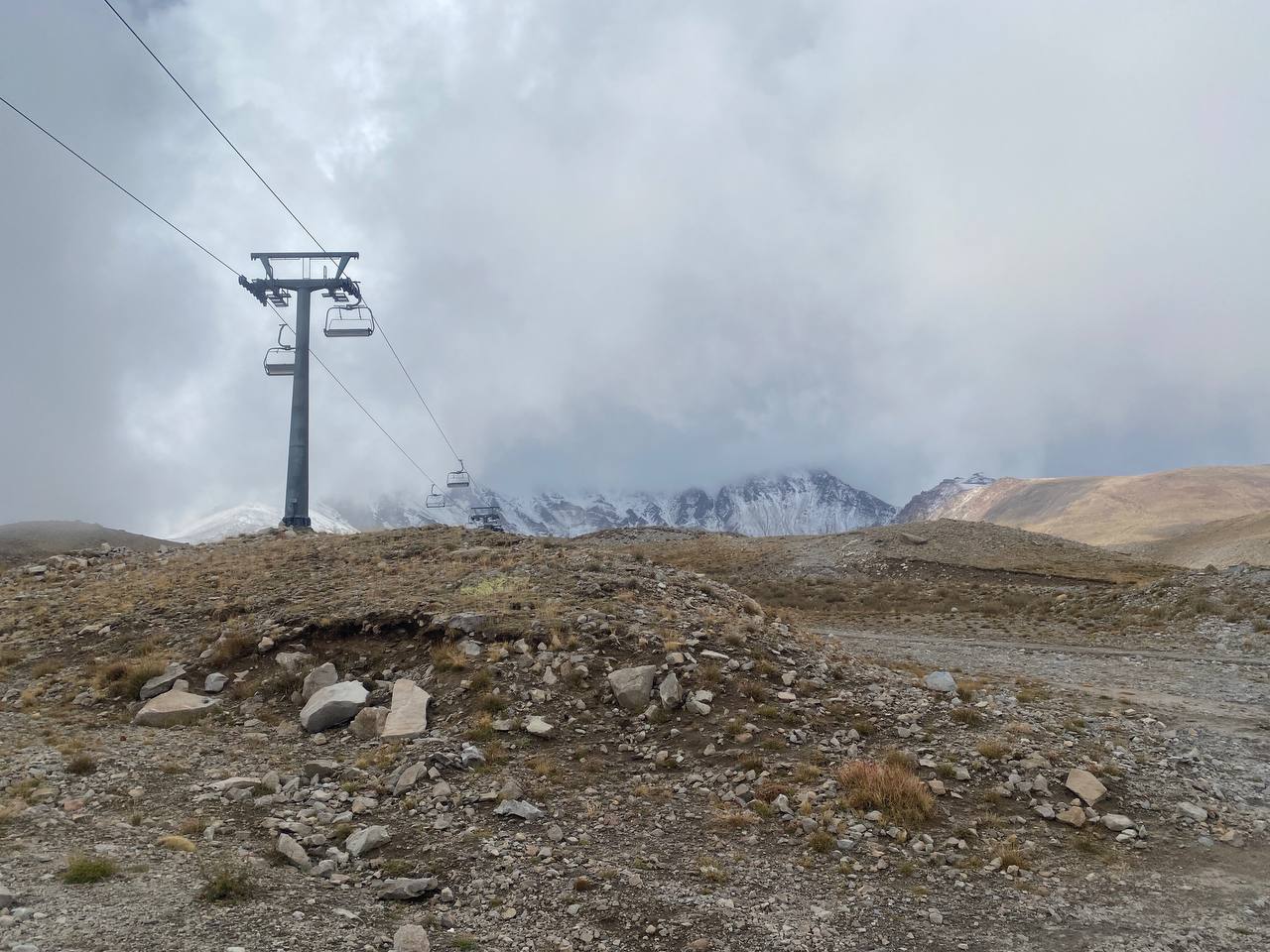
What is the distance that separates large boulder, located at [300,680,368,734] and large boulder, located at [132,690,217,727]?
2.09 metres

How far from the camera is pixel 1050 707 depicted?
1428 cm

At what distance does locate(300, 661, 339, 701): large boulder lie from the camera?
1410 cm

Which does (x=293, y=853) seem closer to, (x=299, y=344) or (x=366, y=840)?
(x=366, y=840)

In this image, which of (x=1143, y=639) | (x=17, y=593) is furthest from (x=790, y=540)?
(x=17, y=593)

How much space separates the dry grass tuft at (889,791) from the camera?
31.3 feet

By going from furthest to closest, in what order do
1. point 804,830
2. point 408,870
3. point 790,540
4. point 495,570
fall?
point 790,540, point 495,570, point 804,830, point 408,870

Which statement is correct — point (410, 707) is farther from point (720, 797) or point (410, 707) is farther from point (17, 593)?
point (17, 593)

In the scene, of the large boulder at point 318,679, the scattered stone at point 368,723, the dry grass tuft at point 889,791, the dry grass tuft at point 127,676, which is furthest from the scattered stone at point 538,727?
the dry grass tuft at point 127,676

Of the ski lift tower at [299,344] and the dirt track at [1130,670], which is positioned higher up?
the ski lift tower at [299,344]

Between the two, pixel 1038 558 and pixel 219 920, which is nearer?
pixel 219 920

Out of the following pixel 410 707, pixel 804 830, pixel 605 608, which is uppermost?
pixel 605 608

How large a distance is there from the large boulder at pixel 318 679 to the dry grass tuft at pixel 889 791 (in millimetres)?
10236

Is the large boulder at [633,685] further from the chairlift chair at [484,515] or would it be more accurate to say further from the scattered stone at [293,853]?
the chairlift chair at [484,515]

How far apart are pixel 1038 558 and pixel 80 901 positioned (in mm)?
58344
